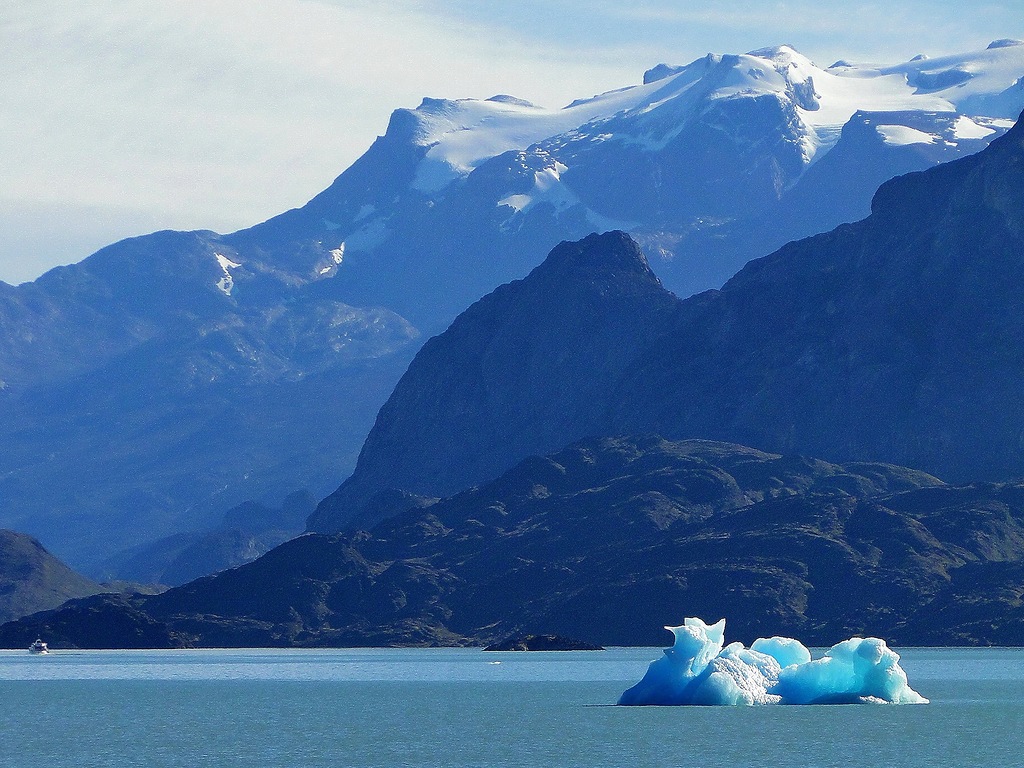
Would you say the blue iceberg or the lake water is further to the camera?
the blue iceberg

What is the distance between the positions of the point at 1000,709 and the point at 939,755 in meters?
47.0

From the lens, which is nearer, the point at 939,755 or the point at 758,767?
the point at 758,767

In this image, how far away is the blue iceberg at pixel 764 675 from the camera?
180 meters

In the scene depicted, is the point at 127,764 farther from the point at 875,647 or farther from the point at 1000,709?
the point at 1000,709

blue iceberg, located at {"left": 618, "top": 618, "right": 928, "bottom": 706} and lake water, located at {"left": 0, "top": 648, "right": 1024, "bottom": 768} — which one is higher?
blue iceberg, located at {"left": 618, "top": 618, "right": 928, "bottom": 706}

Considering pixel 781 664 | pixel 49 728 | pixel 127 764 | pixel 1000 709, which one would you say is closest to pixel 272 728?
pixel 49 728

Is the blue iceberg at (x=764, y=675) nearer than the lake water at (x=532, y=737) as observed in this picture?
No

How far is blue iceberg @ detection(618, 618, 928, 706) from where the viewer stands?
179750 millimetres

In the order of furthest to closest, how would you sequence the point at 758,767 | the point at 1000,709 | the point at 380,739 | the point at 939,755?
the point at 1000,709
the point at 380,739
the point at 939,755
the point at 758,767

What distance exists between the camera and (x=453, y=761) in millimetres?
142250

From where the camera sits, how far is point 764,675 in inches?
7264

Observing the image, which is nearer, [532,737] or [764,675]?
[532,737]

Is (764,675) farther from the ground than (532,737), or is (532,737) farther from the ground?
(764,675)

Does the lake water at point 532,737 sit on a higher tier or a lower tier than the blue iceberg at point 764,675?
lower
